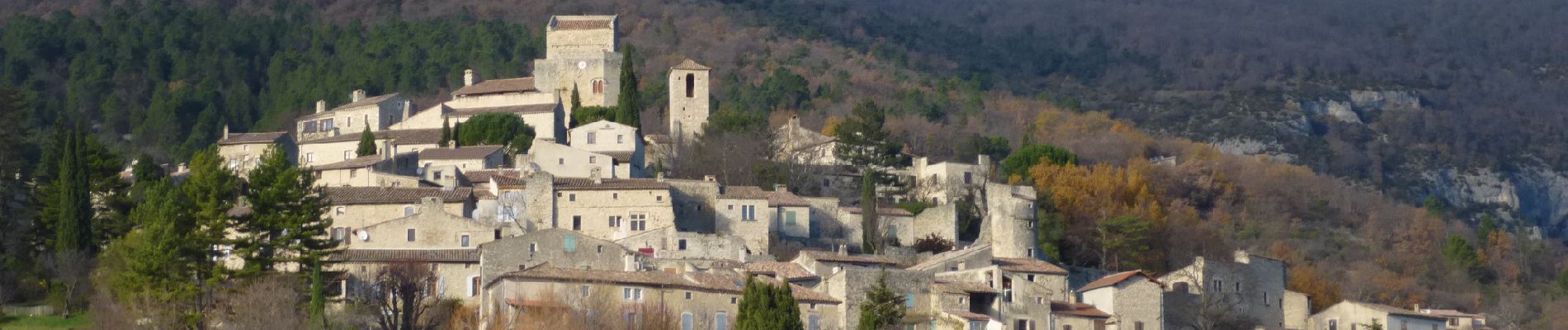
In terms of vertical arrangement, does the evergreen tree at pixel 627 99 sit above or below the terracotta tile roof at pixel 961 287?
above

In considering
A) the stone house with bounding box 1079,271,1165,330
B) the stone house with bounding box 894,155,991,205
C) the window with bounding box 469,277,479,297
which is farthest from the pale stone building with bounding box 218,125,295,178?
the stone house with bounding box 1079,271,1165,330

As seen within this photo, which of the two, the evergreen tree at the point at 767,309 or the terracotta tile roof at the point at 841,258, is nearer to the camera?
the evergreen tree at the point at 767,309

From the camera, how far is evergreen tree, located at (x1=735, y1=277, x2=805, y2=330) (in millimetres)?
43844

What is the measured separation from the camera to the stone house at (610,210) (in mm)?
55812

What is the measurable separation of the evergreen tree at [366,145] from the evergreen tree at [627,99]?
25.6 ft

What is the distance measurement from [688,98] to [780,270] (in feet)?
68.7

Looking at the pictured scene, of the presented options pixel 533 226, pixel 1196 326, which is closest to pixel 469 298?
pixel 533 226

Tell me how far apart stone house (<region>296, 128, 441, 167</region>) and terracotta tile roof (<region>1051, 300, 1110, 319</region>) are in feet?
70.1

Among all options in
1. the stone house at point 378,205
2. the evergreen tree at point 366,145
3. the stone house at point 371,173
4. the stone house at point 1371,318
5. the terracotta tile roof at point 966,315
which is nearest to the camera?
the terracotta tile roof at point 966,315

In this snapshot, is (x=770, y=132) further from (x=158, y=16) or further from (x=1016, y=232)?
(x=158, y=16)

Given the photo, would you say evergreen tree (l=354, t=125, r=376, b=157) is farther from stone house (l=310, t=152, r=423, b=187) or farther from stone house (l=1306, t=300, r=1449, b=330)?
stone house (l=1306, t=300, r=1449, b=330)

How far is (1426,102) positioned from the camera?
135 metres

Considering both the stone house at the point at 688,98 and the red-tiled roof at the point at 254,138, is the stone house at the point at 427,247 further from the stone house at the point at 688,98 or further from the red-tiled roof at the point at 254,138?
the stone house at the point at 688,98

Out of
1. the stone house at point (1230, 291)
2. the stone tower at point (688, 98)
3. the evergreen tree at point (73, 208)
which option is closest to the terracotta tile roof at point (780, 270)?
the stone house at point (1230, 291)
